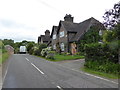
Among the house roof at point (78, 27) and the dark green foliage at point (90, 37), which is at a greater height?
the house roof at point (78, 27)

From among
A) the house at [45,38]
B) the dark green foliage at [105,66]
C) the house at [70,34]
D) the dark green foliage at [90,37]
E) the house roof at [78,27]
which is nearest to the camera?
the dark green foliage at [105,66]

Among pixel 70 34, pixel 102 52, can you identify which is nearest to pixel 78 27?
pixel 70 34

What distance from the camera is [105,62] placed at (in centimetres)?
1227

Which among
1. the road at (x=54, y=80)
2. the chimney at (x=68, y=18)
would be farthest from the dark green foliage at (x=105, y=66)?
the chimney at (x=68, y=18)

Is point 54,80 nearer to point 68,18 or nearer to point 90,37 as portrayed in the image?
point 90,37

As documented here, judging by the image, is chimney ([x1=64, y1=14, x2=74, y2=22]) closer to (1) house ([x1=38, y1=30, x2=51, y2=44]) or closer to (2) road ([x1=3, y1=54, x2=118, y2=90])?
(1) house ([x1=38, y1=30, x2=51, y2=44])

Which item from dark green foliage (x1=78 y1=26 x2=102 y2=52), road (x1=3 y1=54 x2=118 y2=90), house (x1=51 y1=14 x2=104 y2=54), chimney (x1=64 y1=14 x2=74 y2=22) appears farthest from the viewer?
chimney (x1=64 y1=14 x2=74 y2=22)

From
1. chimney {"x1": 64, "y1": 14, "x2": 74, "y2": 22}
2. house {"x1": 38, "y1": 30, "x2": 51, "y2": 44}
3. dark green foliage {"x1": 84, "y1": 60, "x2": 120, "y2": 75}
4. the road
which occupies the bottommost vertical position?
the road

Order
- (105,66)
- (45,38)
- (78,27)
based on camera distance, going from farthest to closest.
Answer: (45,38) → (78,27) → (105,66)

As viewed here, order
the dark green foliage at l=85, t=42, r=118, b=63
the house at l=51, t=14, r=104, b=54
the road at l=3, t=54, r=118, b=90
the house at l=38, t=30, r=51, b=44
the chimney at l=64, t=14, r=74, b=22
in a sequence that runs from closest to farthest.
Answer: the road at l=3, t=54, r=118, b=90
the dark green foliage at l=85, t=42, r=118, b=63
the house at l=51, t=14, r=104, b=54
the chimney at l=64, t=14, r=74, b=22
the house at l=38, t=30, r=51, b=44

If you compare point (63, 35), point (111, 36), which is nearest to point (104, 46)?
point (111, 36)

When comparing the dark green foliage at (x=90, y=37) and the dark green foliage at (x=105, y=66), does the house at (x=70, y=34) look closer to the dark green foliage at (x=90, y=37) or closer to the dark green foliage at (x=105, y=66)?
the dark green foliage at (x=90, y=37)

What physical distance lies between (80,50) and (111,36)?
1804cm

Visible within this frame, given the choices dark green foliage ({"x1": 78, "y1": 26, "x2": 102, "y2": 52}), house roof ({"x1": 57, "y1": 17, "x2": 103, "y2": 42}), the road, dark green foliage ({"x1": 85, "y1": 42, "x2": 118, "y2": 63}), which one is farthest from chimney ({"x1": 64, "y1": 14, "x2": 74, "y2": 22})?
the road
